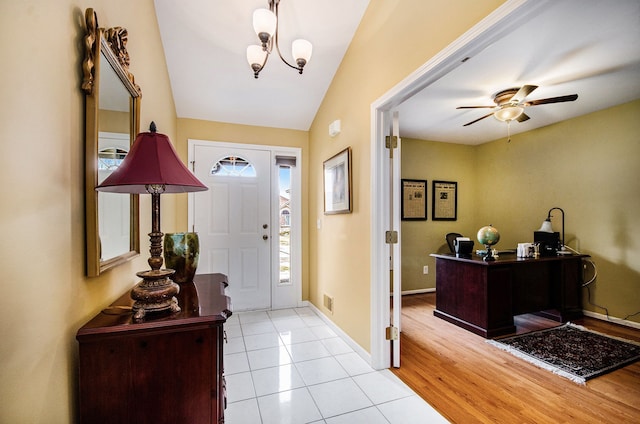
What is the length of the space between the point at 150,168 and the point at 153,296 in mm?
473

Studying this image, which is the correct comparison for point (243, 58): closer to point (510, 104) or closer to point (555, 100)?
point (510, 104)

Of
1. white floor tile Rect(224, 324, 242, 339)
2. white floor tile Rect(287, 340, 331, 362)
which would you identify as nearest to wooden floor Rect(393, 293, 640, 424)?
white floor tile Rect(287, 340, 331, 362)

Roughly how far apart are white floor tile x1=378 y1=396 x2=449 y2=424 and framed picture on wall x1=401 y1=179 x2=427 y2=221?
9.64 ft

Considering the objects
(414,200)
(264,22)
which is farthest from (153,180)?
(414,200)

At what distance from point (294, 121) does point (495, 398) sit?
10.7 feet

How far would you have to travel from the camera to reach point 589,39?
2102 mm

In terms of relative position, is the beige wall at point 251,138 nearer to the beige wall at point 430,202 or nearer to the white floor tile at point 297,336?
the white floor tile at point 297,336

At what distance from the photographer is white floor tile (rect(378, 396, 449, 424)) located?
5.41ft

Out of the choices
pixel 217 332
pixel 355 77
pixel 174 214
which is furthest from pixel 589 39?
pixel 174 214

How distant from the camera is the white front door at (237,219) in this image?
3359 millimetres

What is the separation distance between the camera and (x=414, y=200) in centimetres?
452

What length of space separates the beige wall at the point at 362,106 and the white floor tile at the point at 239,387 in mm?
934

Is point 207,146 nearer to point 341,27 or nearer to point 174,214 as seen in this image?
point 174,214

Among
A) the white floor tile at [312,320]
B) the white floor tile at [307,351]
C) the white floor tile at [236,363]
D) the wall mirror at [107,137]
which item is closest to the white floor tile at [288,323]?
the white floor tile at [312,320]
